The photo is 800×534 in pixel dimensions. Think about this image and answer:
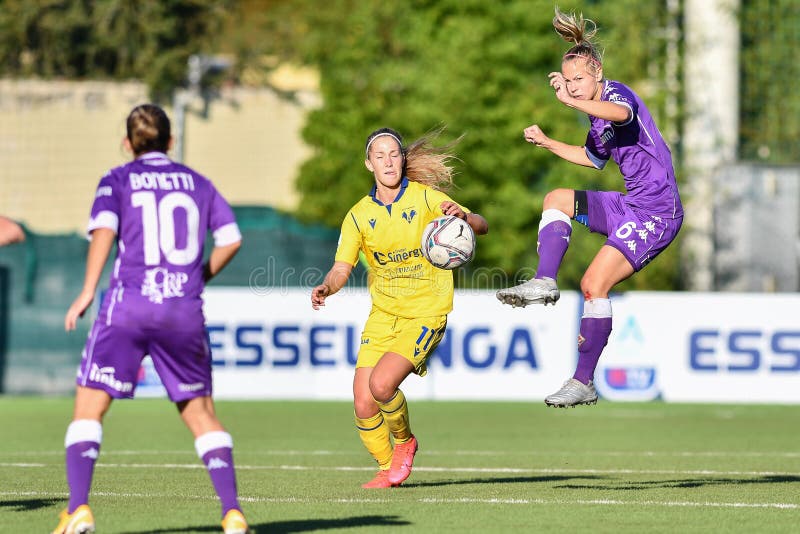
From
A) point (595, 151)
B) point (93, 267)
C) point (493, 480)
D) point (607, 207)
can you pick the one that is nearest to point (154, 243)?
point (93, 267)

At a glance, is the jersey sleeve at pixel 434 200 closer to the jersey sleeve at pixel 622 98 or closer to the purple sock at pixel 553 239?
the purple sock at pixel 553 239

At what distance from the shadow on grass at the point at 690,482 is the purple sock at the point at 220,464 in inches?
128

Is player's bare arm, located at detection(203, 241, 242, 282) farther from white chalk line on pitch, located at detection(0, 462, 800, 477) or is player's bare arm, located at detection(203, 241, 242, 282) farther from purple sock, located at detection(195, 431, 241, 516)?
white chalk line on pitch, located at detection(0, 462, 800, 477)

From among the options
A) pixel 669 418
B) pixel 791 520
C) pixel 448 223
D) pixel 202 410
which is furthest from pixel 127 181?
pixel 669 418

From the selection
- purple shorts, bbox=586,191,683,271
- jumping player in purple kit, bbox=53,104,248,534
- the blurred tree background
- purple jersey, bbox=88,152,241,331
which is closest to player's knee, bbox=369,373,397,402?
purple shorts, bbox=586,191,683,271

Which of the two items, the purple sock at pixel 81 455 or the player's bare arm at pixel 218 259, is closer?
the purple sock at pixel 81 455

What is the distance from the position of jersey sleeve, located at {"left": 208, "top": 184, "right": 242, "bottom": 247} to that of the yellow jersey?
261cm

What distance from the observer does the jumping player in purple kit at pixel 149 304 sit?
683 centimetres

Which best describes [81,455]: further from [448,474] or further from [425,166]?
[448,474]

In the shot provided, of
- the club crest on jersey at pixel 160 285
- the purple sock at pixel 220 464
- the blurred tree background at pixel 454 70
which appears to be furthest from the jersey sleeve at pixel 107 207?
the blurred tree background at pixel 454 70

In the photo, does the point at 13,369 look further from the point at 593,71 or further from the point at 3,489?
the point at 593,71

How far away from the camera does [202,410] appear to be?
6973 millimetres

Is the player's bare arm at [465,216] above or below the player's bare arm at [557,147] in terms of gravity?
below

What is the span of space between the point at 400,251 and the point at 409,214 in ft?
0.82
